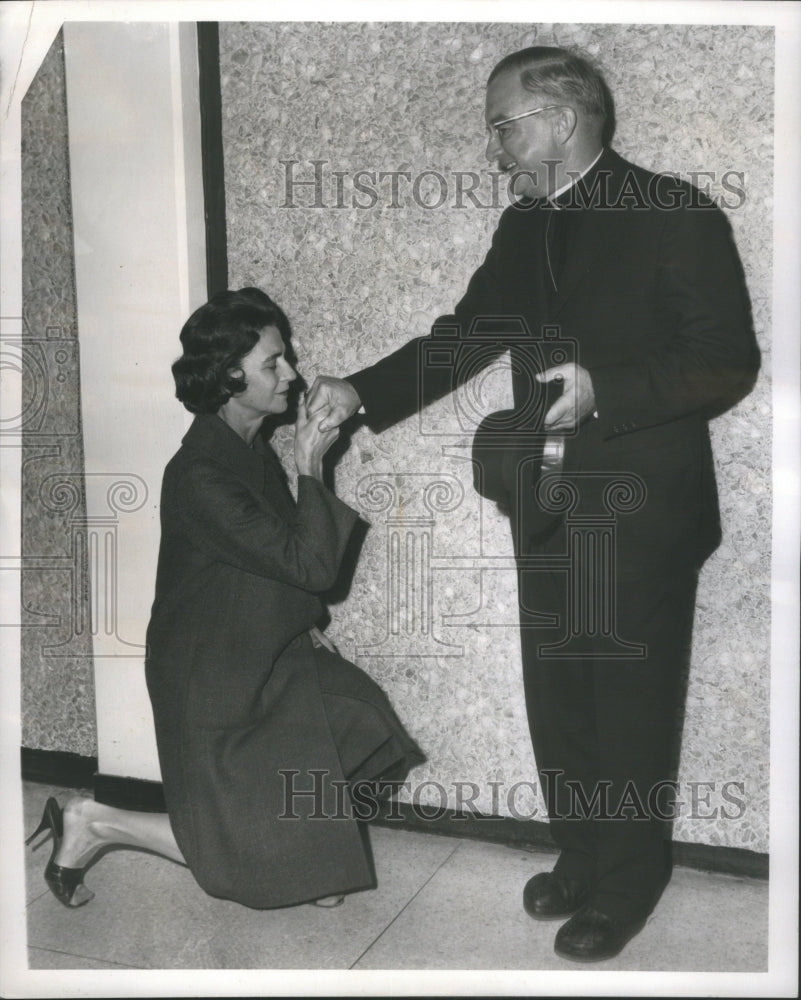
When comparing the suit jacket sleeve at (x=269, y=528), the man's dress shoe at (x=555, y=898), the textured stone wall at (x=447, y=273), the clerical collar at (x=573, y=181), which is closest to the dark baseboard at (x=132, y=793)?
the textured stone wall at (x=447, y=273)

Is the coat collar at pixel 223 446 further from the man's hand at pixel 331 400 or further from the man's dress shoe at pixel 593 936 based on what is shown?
the man's dress shoe at pixel 593 936

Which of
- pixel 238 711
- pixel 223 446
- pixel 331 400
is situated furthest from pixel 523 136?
pixel 238 711

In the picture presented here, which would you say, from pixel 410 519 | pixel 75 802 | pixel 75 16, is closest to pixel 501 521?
pixel 410 519

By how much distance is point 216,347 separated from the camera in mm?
2336

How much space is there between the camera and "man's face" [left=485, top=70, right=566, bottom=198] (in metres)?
2.25

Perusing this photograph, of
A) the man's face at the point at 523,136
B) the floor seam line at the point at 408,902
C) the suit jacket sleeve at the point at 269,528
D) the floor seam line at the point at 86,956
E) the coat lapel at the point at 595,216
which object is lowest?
the floor seam line at the point at 86,956

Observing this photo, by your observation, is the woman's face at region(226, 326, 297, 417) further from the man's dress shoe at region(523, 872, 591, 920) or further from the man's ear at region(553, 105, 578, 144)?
the man's dress shoe at region(523, 872, 591, 920)

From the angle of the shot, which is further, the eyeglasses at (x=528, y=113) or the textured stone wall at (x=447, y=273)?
the textured stone wall at (x=447, y=273)

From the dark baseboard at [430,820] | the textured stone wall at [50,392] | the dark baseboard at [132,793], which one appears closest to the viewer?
the textured stone wall at [50,392]

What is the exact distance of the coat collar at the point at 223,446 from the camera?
234cm

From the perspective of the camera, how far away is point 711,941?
2355mm

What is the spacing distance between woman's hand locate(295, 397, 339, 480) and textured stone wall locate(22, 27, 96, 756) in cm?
58

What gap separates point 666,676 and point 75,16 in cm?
186

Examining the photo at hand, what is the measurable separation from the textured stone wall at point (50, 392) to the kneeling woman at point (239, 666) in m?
0.32
